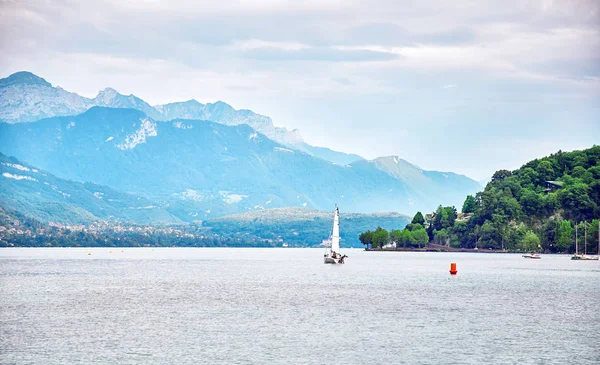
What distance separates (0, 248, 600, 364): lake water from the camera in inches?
2729

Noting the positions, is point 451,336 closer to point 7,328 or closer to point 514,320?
point 514,320

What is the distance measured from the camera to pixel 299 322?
296ft

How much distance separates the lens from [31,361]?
65.9 meters

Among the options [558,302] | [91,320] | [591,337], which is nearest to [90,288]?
[91,320]

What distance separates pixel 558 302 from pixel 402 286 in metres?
33.6

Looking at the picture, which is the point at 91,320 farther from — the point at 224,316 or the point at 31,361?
the point at 31,361

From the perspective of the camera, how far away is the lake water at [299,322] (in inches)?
2729

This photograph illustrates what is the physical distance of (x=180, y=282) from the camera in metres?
156

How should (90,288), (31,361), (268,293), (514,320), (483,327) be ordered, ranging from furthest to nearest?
(90,288)
(268,293)
(514,320)
(483,327)
(31,361)

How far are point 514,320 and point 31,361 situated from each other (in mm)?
50675

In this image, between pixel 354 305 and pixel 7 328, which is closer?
pixel 7 328

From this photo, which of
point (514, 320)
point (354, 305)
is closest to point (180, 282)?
point (354, 305)

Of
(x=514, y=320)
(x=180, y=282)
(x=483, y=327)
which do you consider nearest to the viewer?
(x=483, y=327)

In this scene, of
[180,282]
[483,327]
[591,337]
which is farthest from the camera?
[180,282]
